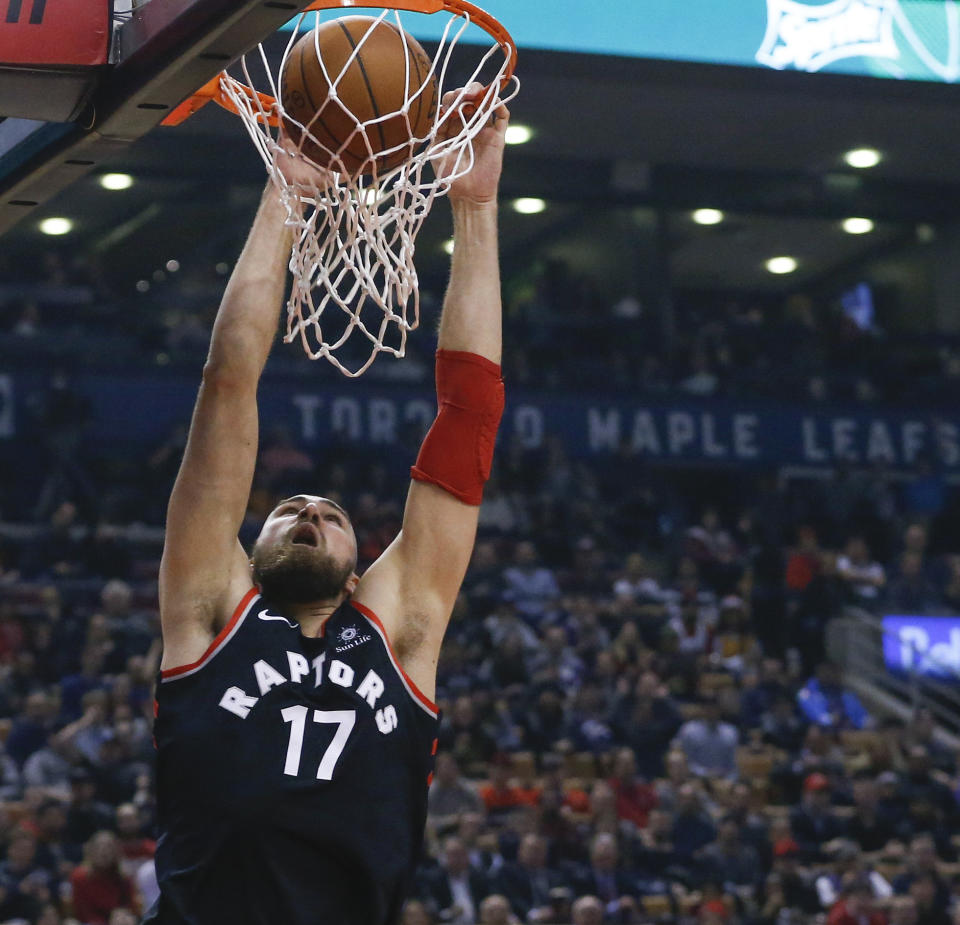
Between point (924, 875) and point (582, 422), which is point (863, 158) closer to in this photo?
point (582, 422)

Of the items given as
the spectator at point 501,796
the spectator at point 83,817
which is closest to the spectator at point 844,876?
the spectator at point 501,796

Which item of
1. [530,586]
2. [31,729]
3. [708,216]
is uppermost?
[708,216]

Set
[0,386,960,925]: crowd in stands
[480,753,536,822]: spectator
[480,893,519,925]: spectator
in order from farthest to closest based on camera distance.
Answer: [480,753,536,822]: spectator → [0,386,960,925]: crowd in stands → [480,893,519,925]: spectator

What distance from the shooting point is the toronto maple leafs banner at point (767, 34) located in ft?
36.4

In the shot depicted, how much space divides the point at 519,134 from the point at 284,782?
1295cm

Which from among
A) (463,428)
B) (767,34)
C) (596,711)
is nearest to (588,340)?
(767,34)

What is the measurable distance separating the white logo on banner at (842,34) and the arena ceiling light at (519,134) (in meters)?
3.73

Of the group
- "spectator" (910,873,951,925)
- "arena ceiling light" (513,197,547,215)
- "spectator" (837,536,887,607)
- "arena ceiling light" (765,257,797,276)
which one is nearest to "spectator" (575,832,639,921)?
"spectator" (910,873,951,925)

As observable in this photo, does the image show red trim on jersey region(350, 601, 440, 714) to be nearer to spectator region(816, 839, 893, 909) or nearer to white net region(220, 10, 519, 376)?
white net region(220, 10, 519, 376)

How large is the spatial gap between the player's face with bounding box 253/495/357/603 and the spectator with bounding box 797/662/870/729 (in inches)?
393

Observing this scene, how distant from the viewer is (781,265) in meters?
20.2

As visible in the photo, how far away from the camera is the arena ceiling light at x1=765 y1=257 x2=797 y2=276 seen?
20016 mm

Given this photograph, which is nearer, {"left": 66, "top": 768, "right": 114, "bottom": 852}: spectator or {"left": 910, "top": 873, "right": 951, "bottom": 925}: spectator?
{"left": 66, "top": 768, "right": 114, "bottom": 852}: spectator

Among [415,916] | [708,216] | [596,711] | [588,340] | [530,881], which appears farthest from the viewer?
[708,216]
